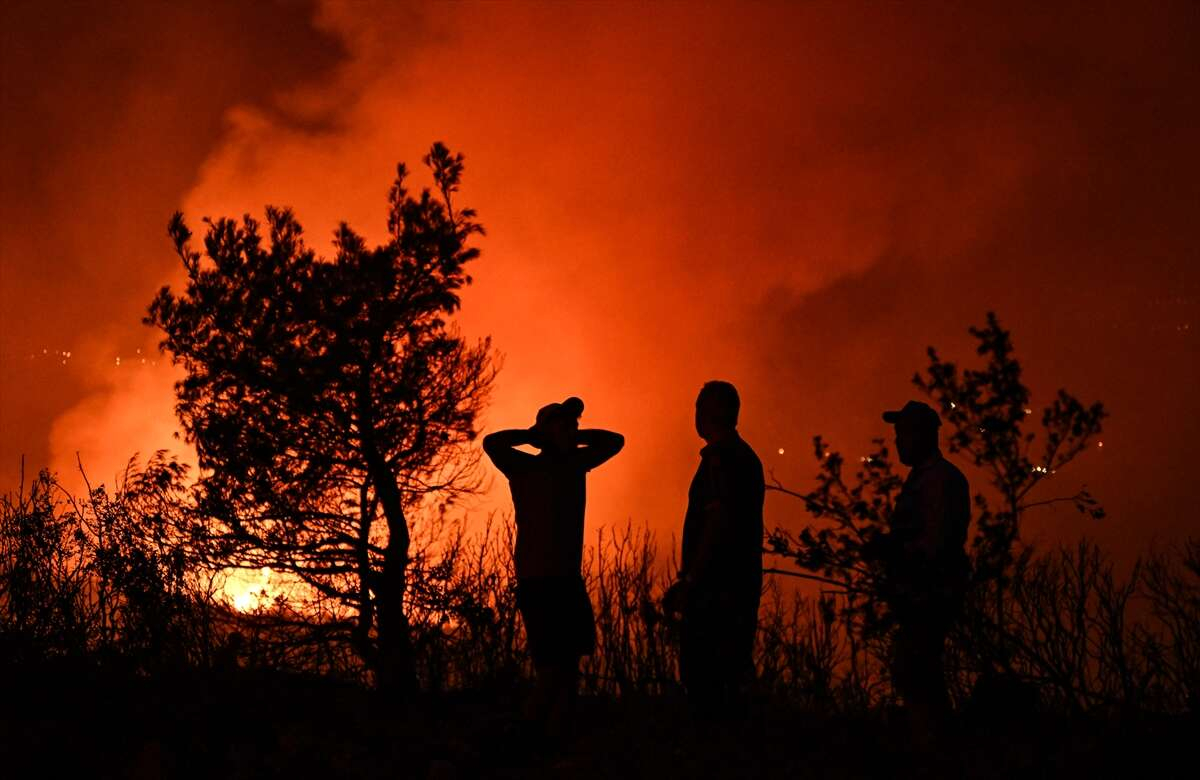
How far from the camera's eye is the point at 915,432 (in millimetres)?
4750

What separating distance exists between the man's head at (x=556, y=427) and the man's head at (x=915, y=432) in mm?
1522

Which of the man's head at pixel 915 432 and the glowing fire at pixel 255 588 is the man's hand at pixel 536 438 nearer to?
the man's head at pixel 915 432

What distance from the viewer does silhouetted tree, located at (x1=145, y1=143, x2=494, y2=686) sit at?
41.6ft

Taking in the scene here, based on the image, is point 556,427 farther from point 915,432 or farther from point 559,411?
point 915,432

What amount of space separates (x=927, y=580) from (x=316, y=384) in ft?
31.1

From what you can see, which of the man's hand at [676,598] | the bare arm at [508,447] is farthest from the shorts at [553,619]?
the bare arm at [508,447]

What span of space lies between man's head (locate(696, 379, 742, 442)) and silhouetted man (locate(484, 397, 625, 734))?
2.14 feet

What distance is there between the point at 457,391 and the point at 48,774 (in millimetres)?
9510

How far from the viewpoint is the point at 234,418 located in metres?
12.7

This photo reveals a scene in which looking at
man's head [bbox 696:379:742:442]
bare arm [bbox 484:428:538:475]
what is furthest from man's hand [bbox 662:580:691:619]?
bare arm [bbox 484:428:538:475]

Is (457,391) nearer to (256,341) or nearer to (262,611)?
(256,341)

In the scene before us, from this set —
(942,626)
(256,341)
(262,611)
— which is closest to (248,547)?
(262,611)

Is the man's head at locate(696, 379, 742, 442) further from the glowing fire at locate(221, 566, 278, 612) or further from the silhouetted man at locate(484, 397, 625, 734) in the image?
the glowing fire at locate(221, 566, 278, 612)

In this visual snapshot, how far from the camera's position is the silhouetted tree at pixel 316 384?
41.6 ft
